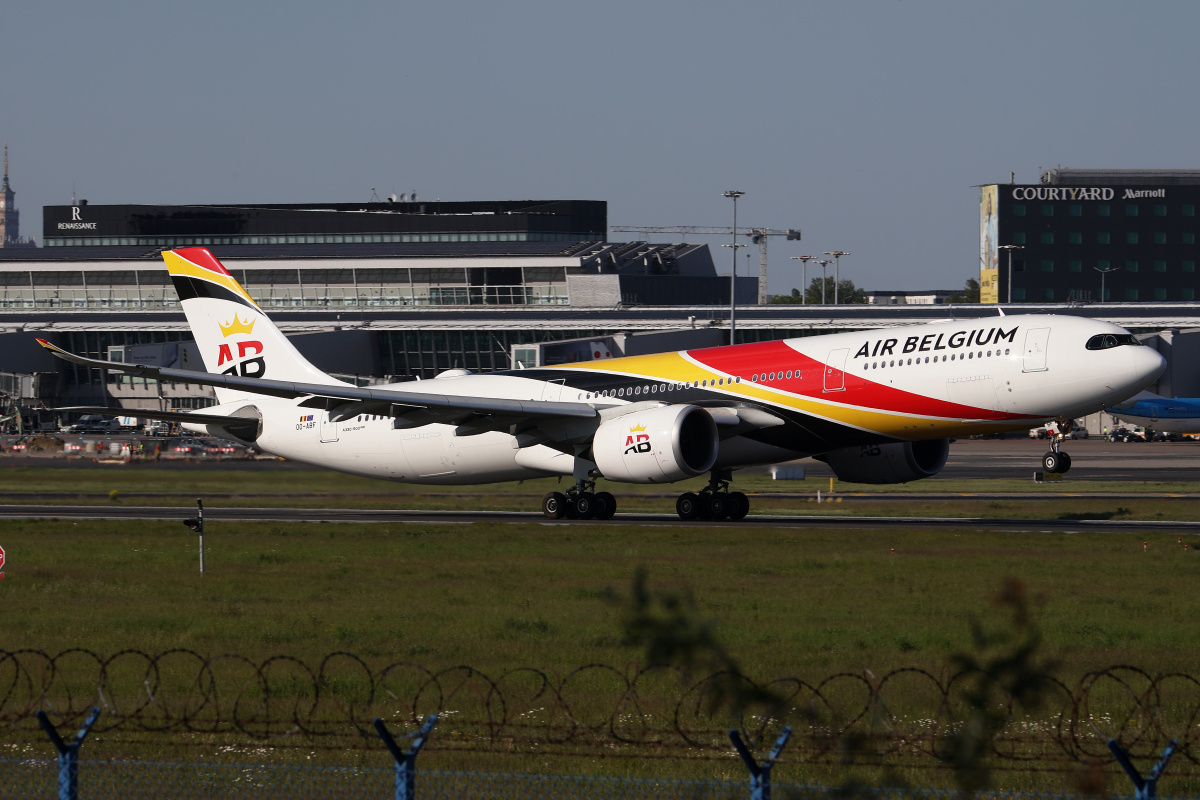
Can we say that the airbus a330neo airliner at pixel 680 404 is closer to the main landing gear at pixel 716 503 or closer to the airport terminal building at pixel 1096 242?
the main landing gear at pixel 716 503

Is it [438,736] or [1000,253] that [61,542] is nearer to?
[438,736]

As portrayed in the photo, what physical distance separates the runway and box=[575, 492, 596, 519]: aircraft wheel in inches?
8.3

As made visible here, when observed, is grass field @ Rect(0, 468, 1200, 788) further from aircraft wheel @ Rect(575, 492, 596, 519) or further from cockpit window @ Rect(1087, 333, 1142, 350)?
cockpit window @ Rect(1087, 333, 1142, 350)

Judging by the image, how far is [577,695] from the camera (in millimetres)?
15297

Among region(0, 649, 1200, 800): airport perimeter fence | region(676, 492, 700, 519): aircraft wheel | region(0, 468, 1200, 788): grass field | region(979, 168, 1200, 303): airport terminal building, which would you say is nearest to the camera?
region(0, 649, 1200, 800): airport perimeter fence

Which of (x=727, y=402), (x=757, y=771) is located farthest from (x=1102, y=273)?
(x=757, y=771)

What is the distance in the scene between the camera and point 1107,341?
108ft

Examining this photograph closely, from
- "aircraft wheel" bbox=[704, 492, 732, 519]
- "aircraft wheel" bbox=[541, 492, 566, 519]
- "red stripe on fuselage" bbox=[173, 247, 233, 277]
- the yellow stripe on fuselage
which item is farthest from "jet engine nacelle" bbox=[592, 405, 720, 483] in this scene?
"red stripe on fuselage" bbox=[173, 247, 233, 277]

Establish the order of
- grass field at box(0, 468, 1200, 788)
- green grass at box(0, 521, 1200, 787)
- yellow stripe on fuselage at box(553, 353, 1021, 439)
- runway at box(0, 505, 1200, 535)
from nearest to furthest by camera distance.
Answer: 1. green grass at box(0, 521, 1200, 787)
2. grass field at box(0, 468, 1200, 788)
3. yellow stripe on fuselage at box(553, 353, 1021, 439)
4. runway at box(0, 505, 1200, 535)

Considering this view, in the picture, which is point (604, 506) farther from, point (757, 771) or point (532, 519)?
point (757, 771)

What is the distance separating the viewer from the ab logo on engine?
116 feet

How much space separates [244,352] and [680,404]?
1565cm

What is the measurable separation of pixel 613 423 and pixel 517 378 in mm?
5340

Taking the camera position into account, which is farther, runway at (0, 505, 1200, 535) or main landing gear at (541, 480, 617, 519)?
main landing gear at (541, 480, 617, 519)
